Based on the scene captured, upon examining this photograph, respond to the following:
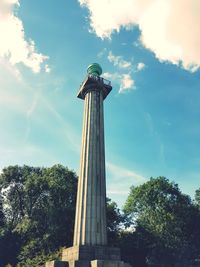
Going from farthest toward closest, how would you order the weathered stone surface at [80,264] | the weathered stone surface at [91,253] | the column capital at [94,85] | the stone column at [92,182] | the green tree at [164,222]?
the green tree at [164,222] → the column capital at [94,85] → the stone column at [92,182] → the weathered stone surface at [91,253] → the weathered stone surface at [80,264]

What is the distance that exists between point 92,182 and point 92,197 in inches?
63.7

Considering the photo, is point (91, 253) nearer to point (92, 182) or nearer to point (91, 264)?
point (91, 264)

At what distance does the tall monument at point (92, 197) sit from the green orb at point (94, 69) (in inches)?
65.8

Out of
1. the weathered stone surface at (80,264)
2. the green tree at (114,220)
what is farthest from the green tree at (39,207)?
the weathered stone surface at (80,264)

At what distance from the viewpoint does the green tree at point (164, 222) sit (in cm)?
4825

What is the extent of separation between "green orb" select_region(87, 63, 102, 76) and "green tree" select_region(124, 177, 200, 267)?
24.2m

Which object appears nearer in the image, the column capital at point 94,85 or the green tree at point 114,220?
the column capital at point 94,85

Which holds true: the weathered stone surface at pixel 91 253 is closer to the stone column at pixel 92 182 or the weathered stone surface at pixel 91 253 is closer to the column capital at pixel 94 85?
the stone column at pixel 92 182

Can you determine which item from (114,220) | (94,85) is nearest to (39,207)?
(114,220)

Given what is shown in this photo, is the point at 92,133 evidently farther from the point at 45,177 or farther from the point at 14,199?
the point at 14,199

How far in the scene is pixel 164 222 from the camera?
49.7 metres

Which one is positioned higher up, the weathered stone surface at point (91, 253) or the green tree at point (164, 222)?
the green tree at point (164, 222)

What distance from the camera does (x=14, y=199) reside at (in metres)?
54.0

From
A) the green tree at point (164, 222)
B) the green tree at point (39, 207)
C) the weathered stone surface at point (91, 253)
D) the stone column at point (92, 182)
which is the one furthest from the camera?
the green tree at point (164, 222)
